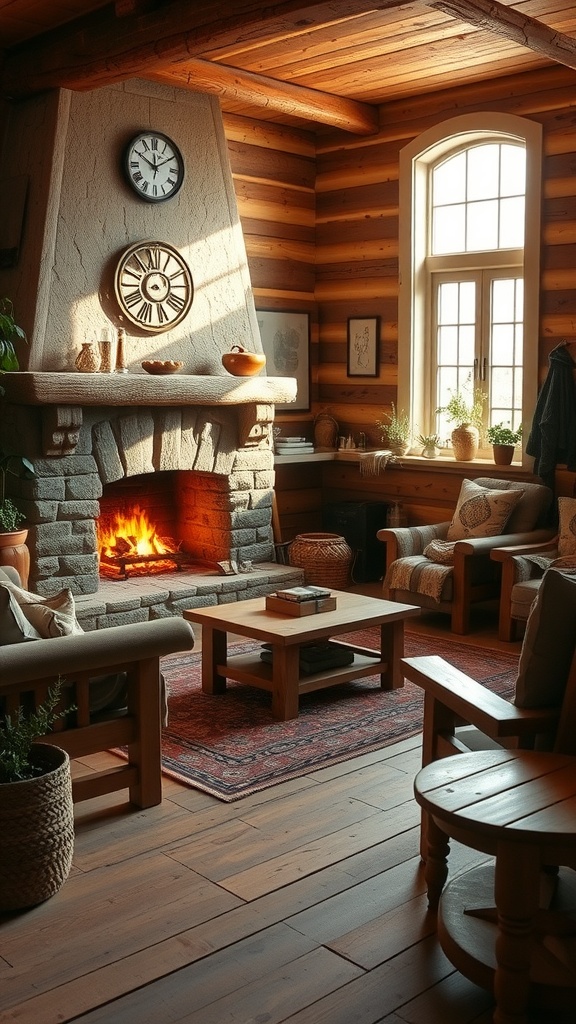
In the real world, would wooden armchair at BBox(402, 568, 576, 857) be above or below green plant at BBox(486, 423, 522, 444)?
below

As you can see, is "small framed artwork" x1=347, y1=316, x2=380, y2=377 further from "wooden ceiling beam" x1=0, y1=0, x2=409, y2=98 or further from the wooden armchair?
the wooden armchair

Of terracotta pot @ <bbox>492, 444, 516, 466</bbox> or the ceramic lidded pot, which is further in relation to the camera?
terracotta pot @ <bbox>492, 444, 516, 466</bbox>

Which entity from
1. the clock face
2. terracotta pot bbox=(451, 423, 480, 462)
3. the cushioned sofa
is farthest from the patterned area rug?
the clock face

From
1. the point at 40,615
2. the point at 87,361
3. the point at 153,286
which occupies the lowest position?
the point at 40,615

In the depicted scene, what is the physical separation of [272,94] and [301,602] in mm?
3606

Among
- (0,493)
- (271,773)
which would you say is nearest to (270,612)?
(271,773)

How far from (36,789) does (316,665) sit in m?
2.12

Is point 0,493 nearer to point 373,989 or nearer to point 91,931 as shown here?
point 91,931

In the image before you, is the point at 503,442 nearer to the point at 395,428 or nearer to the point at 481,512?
the point at 481,512

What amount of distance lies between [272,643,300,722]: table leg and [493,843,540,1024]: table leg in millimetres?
2256

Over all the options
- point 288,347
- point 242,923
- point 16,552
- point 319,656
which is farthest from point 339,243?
point 242,923

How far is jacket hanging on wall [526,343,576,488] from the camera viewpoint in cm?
634

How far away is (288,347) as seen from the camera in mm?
7824

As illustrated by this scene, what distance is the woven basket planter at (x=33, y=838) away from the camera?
2846 millimetres
